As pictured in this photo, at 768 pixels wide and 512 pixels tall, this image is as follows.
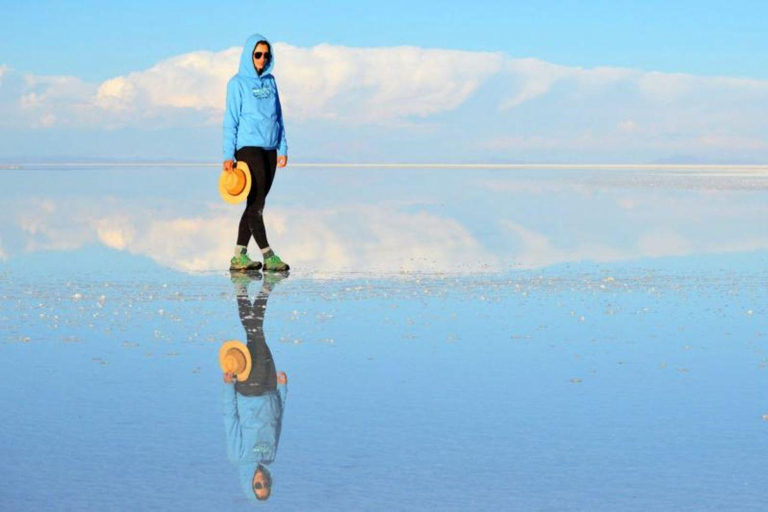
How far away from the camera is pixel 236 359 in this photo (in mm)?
6973

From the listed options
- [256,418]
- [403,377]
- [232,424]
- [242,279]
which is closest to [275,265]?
[242,279]

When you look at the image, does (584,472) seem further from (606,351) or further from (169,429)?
(606,351)

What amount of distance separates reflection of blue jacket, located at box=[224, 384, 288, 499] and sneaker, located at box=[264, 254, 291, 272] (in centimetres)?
655

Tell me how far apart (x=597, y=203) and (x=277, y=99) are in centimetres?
1561

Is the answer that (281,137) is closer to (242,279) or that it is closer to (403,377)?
(242,279)

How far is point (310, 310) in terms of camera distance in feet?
30.6

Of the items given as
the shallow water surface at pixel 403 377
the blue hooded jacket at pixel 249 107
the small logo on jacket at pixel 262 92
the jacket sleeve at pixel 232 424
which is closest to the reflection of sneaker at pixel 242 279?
the shallow water surface at pixel 403 377

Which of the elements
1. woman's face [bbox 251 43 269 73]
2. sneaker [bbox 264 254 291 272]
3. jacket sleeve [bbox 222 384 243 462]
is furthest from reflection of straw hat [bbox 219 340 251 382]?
woman's face [bbox 251 43 269 73]

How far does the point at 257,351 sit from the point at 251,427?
80.9 inches

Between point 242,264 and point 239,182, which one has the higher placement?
point 239,182

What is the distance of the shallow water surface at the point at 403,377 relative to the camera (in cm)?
436

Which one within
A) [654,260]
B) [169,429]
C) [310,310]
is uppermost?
[654,260]

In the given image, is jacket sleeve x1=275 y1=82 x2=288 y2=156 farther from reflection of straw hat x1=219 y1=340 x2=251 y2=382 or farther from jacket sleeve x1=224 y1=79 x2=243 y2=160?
reflection of straw hat x1=219 y1=340 x2=251 y2=382

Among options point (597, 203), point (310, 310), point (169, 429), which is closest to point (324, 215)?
point (597, 203)
